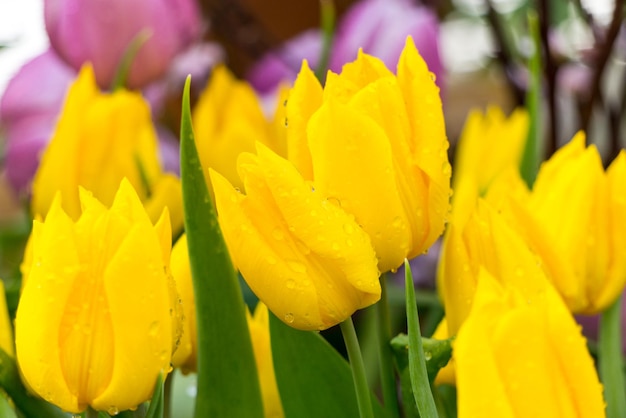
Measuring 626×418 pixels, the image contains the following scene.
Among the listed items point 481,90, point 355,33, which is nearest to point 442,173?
point 355,33

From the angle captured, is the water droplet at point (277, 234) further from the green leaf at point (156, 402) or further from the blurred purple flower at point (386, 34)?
the blurred purple flower at point (386, 34)

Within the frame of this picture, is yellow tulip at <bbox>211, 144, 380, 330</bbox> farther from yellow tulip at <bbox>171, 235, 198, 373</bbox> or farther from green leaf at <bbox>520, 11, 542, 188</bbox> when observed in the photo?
green leaf at <bbox>520, 11, 542, 188</bbox>

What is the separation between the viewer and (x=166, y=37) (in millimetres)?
427

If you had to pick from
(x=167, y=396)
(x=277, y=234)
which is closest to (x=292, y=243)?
(x=277, y=234)

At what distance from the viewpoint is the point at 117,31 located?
0.42 m

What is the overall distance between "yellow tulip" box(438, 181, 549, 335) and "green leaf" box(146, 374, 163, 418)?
0.21ft

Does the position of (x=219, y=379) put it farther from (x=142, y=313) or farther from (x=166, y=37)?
(x=166, y=37)

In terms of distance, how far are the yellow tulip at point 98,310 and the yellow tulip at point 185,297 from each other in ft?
0.09

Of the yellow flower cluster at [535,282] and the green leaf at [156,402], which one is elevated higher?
the yellow flower cluster at [535,282]

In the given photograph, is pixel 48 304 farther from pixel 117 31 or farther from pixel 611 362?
pixel 117 31

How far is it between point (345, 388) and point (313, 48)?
34cm

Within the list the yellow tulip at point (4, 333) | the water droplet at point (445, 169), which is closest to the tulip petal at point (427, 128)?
the water droplet at point (445, 169)

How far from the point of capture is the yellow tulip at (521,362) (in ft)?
0.42

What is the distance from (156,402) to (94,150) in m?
0.14
